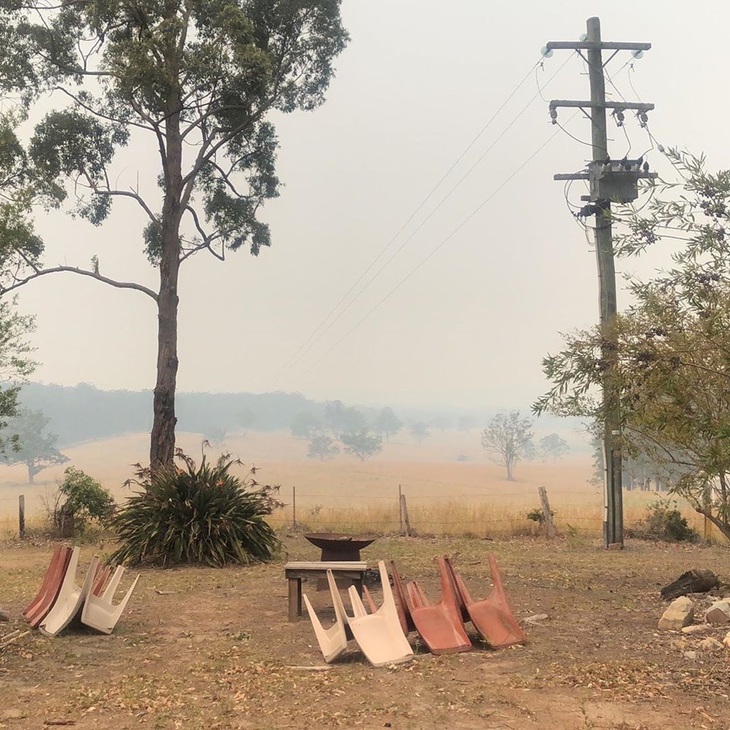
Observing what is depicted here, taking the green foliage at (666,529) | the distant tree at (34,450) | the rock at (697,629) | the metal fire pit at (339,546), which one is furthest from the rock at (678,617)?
the distant tree at (34,450)

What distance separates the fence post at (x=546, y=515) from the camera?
1867 cm

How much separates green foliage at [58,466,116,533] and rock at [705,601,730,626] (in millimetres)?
14096

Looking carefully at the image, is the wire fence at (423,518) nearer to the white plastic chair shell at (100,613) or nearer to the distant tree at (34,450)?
the white plastic chair shell at (100,613)

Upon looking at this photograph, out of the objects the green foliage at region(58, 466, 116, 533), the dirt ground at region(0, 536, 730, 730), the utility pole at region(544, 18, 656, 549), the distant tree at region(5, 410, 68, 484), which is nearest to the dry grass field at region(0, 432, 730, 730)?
the dirt ground at region(0, 536, 730, 730)

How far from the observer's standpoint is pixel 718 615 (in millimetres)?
7277

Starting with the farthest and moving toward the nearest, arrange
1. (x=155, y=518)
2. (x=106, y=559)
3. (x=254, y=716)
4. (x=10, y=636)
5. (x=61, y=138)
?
(x=61, y=138)
(x=106, y=559)
(x=155, y=518)
(x=10, y=636)
(x=254, y=716)

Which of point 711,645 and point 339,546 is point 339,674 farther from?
point 339,546

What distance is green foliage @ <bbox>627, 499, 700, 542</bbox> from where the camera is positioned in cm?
1778

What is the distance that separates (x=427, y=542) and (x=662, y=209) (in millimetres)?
12027

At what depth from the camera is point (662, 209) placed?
6.50 m

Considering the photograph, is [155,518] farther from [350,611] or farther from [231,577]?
[350,611]

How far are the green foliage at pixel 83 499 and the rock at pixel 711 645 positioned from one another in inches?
576

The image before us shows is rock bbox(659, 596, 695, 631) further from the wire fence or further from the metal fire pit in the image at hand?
the wire fence

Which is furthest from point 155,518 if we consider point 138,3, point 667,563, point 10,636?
point 138,3
